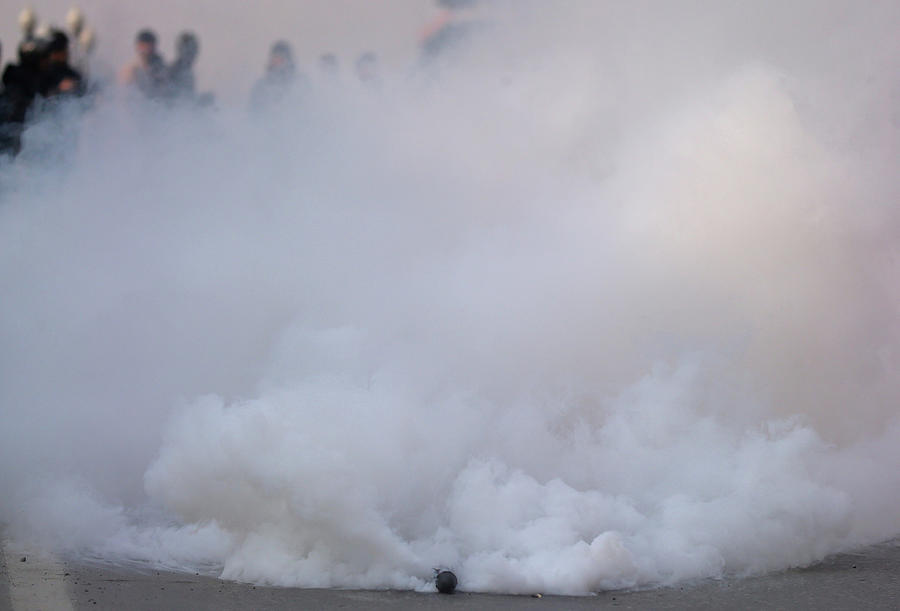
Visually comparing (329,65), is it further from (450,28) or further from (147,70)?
(147,70)

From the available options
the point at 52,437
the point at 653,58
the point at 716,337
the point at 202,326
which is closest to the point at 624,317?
the point at 716,337

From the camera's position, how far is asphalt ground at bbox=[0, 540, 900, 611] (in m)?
3.24

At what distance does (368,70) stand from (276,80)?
33 centimetres

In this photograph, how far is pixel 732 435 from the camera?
4.00 meters

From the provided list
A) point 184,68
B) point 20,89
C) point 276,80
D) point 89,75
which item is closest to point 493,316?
point 276,80

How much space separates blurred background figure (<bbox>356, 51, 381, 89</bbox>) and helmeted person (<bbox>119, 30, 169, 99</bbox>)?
68 cm

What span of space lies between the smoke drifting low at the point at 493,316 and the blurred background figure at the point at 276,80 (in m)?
0.10

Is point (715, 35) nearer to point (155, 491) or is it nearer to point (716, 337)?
point (716, 337)

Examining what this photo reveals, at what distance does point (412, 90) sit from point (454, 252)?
2.07ft

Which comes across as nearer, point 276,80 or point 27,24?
point 27,24

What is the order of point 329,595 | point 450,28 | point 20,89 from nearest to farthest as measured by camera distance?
point 329,595, point 20,89, point 450,28

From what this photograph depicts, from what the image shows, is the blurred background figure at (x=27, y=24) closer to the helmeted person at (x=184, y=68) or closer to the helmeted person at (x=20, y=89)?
the helmeted person at (x=20, y=89)

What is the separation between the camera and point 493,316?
13.9 ft

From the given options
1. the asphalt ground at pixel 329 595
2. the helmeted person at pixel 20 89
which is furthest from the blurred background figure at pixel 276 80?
the asphalt ground at pixel 329 595
